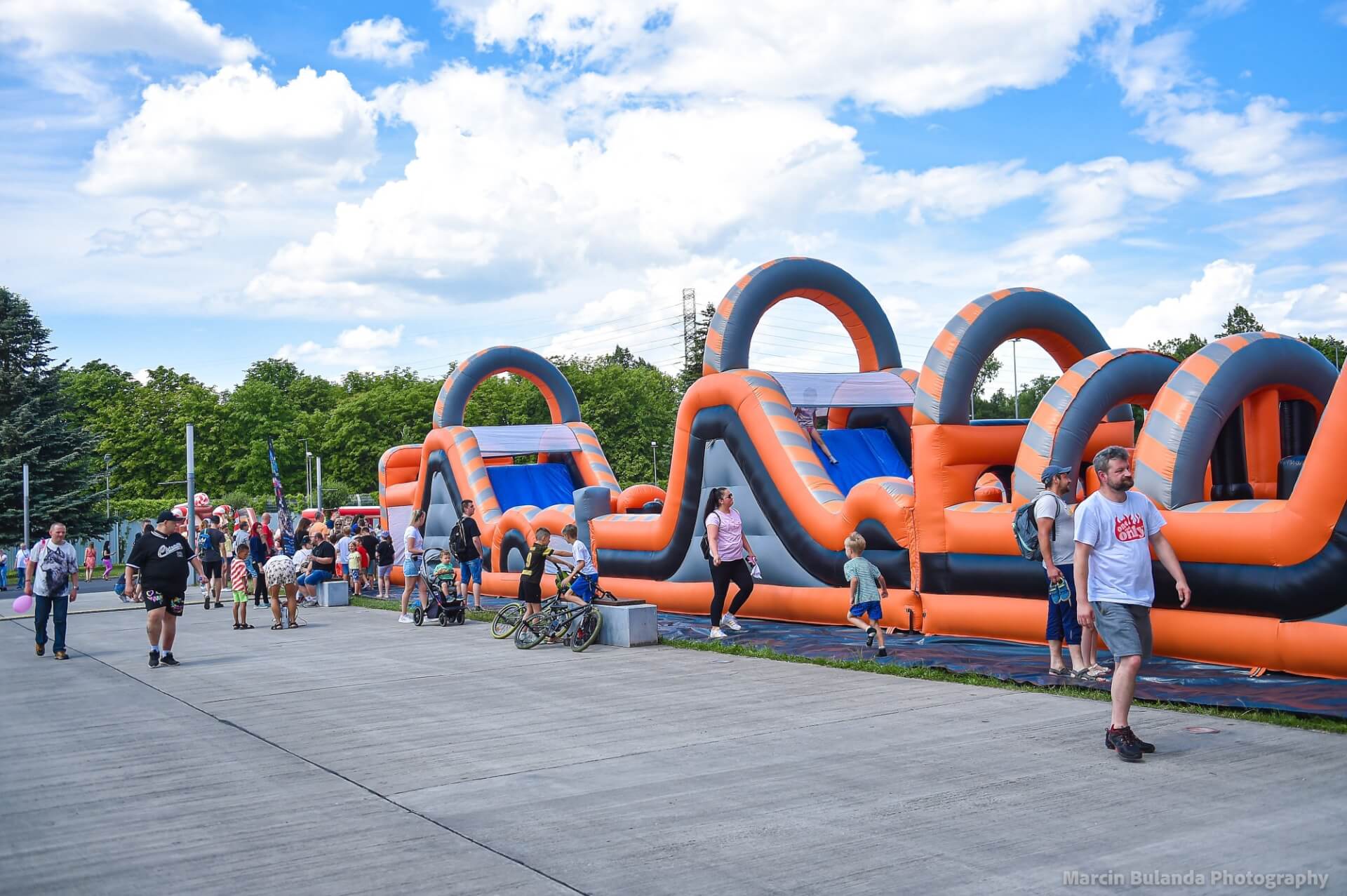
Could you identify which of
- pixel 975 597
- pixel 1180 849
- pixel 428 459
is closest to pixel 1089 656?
pixel 975 597

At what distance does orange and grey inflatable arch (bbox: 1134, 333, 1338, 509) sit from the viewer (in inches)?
362

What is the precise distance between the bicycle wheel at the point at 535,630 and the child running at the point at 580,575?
31 centimetres

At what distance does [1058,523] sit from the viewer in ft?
28.3

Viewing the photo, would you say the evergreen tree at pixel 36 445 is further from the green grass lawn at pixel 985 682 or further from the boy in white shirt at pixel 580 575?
the green grass lawn at pixel 985 682

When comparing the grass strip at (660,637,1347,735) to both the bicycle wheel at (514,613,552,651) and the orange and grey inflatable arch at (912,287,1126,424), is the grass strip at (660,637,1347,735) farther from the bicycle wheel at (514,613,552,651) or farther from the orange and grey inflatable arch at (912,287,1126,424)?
the orange and grey inflatable arch at (912,287,1126,424)

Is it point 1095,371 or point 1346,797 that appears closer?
point 1346,797

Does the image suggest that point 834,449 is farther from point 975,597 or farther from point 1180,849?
point 1180,849

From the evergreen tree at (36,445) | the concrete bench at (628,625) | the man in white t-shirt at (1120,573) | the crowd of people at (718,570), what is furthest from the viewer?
the evergreen tree at (36,445)

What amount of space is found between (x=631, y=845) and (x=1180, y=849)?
85.3 inches

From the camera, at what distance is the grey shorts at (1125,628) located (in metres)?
5.99

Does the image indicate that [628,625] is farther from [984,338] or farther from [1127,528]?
[1127,528]

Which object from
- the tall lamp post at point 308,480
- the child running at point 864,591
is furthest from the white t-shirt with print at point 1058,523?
the tall lamp post at point 308,480

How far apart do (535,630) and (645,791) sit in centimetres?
641

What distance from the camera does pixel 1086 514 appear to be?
20.2 ft
